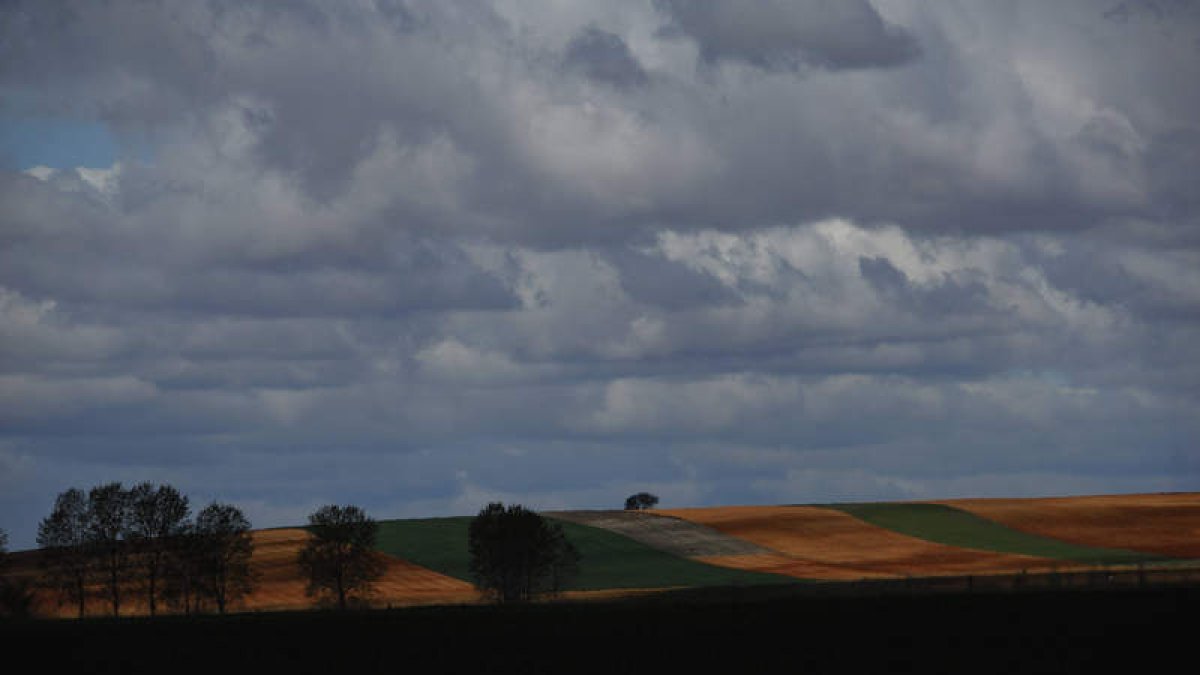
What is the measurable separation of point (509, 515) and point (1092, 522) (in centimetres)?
5531

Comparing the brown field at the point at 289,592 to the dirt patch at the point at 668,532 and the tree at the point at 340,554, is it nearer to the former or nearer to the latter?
the tree at the point at 340,554

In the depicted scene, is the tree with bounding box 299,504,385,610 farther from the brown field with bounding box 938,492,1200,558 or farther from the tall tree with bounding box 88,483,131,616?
the brown field with bounding box 938,492,1200,558

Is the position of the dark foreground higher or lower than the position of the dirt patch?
lower

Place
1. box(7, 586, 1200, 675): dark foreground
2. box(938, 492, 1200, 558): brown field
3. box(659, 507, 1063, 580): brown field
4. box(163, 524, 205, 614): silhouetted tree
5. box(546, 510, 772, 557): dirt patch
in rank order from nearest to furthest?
box(7, 586, 1200, 675): dark foreground → box(163, 524, 205, 614): silhouetted tree → box(659, 507, 1063, 580): brown field → box(938, 492, 1200, 558): brown field → box(546, 510, 772, 557): dirt patch

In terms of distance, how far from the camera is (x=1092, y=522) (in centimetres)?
12850

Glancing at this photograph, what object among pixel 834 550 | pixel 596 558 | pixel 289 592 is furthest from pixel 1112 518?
pixel 289 592

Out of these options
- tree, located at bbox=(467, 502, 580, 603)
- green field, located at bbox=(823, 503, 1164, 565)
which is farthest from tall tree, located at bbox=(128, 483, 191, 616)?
green field, located at bbox=(823, 503, 1164, 565)

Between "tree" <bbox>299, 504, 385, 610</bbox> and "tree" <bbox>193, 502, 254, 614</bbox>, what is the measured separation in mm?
4901

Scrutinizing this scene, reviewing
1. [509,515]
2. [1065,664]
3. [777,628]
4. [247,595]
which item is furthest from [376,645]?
[247,595]

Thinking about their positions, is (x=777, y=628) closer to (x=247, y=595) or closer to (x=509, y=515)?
(x=509, y=515)

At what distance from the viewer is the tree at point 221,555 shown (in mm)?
103519

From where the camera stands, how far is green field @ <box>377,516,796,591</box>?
4242 inches

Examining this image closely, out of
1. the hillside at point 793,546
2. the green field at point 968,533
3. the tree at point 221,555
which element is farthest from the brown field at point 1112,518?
the tree at point 221,555

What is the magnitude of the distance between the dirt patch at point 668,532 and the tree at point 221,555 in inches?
1479
